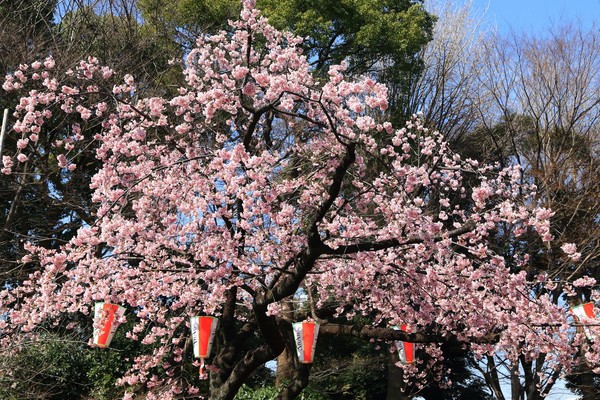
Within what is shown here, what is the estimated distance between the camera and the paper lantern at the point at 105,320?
6.09m

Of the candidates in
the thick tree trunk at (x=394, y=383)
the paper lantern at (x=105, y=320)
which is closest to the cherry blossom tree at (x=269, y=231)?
the paper lantern at (x=105, y=320)

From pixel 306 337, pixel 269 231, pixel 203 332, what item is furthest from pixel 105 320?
pixel 306 337

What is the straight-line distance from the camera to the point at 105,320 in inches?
240

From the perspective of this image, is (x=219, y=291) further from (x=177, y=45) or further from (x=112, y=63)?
(x=177, y=45)

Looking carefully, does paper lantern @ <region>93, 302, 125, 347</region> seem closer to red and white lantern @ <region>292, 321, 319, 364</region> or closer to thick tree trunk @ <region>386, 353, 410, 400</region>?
red and white lantern @ <region>292, 321, 319, 364</region>

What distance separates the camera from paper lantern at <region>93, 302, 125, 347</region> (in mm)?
6086

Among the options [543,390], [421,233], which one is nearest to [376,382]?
[543,390]

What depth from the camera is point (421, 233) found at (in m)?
→ 4.88

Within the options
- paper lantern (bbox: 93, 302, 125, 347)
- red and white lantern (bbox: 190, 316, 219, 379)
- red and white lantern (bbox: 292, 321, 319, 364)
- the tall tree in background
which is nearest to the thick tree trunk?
the tall tree in background

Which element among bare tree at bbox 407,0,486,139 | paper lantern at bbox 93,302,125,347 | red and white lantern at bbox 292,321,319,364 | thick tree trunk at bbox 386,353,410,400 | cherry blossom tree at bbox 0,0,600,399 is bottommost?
thick tree trunk at bbox 386,353,410,400

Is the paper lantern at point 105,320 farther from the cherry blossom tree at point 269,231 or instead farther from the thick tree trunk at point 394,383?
the thick tree trunk at point 394,383

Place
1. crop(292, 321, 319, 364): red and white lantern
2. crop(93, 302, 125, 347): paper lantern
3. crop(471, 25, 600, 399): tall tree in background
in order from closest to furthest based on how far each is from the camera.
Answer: crop(93, 302, 125, 347): paper lantern < crop(292, 321, 319, 364): red and white lantern < crop(471, 25, 600, 399): tall tree in background

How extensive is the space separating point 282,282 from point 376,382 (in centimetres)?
868

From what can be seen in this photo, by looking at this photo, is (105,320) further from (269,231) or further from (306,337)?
(306,337)
